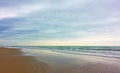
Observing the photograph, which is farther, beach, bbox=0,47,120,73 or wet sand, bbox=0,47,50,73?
beach, bbox=0,47,120,73

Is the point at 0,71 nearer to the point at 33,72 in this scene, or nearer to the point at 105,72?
the point at 33,72

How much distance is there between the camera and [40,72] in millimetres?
7672

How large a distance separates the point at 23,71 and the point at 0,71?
101 cm

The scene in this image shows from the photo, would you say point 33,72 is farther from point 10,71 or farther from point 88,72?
point 88,72

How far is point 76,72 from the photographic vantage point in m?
8.04

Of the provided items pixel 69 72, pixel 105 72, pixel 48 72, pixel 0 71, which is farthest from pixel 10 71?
pixel 105 72

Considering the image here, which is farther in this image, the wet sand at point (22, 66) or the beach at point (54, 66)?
the beach at point (54, 66)

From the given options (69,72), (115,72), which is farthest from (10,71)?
(115,72)

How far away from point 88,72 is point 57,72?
141cm

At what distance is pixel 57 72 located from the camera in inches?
312

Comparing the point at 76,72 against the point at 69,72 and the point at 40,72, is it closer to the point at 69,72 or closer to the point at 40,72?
the point at 69,72

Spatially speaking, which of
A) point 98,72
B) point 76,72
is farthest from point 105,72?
point 76,72

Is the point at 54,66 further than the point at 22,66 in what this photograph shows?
Yes

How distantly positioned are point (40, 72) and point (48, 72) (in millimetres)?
402
